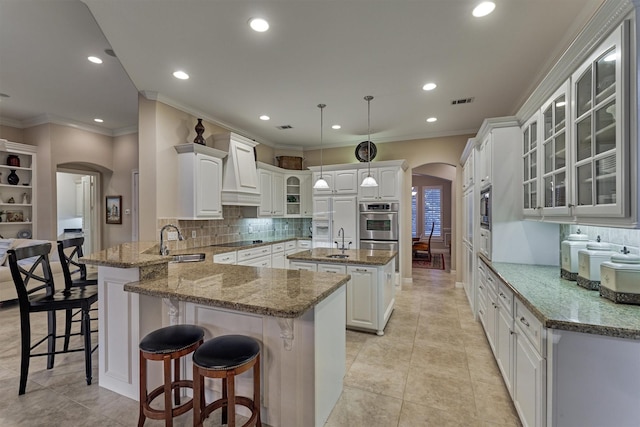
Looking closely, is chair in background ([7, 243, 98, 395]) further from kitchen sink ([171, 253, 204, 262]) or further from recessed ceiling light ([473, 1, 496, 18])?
recessed ceiling light ([473, 1, 496, 18])

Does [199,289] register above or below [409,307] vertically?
above

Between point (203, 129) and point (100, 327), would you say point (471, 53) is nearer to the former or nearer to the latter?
point (203, 129)

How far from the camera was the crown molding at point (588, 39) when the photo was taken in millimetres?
1325

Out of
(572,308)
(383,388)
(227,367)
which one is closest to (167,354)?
(227,367)

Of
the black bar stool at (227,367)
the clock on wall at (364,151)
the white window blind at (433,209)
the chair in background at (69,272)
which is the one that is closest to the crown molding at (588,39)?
the black bar stool at (227,367)

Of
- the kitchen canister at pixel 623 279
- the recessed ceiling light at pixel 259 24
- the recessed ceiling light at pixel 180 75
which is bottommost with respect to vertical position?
the kitchen canister at pixel 623 279

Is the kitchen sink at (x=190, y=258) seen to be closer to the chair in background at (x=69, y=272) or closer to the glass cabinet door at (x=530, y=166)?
the chair in background at (x=69, y=272)

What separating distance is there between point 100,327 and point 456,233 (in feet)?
18.6

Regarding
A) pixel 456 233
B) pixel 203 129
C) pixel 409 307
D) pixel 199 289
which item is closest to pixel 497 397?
pixel 409 307

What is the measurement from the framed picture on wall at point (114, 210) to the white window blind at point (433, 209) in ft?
27.7

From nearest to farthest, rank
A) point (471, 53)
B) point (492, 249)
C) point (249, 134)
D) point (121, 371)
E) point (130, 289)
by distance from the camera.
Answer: point (130, 289), point (121, 371), point (471, 53), point (492, 249), point (249, 134)

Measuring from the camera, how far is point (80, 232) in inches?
272

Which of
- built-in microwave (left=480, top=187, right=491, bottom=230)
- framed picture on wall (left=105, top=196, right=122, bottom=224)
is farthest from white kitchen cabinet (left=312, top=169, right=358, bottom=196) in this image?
framed picture on wall (left=105, top=196, right=122, bottom=224)

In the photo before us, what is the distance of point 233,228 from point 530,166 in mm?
4332
